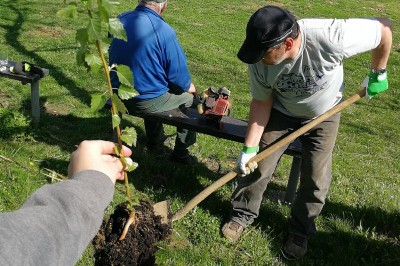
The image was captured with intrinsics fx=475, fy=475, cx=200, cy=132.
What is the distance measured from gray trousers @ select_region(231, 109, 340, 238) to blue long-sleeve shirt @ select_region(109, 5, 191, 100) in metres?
1.36

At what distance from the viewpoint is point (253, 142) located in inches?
144

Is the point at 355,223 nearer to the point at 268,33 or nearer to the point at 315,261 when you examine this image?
the point at 315,261

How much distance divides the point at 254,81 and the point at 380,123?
Result: 4.97m

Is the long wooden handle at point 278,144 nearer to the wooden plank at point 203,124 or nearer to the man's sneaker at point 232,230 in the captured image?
the man's sneaker at point 232,230

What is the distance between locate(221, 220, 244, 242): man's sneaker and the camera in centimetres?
385

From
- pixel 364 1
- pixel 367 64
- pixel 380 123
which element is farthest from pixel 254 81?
pixel 364 1

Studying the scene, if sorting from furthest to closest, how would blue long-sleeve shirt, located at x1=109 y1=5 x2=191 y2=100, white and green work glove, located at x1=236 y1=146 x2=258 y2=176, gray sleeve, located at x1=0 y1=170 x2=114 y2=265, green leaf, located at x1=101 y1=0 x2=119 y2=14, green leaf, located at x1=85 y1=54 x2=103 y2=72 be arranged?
blue long-sleeve shirt, located at x1=109 y1=5 x2=191 y2=100
white and green work glove, located at x1=236 y1=146 x2=258 y2=176
green leaf, located at x1=85 y1=54 x2=103 y2=72
green leaf, located at x1=101 y1=0 x2=119 y2=14
gray sleeve, located at x1=0 y1=170 x2=114 y2=265

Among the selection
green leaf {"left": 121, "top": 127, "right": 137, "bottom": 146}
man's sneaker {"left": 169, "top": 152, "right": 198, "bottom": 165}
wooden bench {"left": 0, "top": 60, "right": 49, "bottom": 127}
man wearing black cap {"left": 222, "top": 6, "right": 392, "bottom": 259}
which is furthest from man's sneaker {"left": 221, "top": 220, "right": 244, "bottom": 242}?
wooden bench {"left": 0, "top": 60, "right": 49, "bottom": 127}

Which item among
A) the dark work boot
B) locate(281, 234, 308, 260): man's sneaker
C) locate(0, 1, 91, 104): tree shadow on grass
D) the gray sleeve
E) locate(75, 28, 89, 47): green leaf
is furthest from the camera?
locate(0, 1, 91, 104): tree shadow on grass

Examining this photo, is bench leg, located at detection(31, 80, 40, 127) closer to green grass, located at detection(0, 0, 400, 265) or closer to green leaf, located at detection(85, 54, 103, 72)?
green grass, located at detection(0, 0, 400, 265)

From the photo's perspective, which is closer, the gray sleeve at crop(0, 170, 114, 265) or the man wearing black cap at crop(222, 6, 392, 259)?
the gray sleeve at crop(0, 170, 114, 265)

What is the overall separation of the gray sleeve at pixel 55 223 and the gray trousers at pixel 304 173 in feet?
8.36

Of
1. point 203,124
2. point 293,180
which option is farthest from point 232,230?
point 203,124

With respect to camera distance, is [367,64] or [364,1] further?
[364,1]
